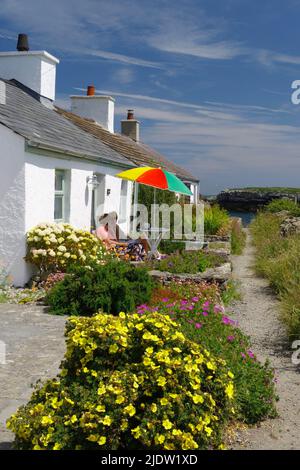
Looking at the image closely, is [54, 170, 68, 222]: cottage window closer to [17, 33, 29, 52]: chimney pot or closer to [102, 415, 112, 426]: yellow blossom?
[17, 33, 29, 52]: chimney pot

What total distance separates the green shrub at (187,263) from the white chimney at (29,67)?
25.0 feet

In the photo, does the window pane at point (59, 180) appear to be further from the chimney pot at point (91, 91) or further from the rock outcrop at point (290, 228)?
the chimney pot at point (91, 91)

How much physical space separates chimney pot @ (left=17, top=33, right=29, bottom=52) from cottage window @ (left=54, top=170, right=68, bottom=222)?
6.02 meters

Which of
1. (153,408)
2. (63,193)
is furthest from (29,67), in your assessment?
(153,408)

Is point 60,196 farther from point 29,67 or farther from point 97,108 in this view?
point 97,108

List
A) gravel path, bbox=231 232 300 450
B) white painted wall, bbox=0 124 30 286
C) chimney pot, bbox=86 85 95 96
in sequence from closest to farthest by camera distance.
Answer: gravel path, bbox=231 232 300 450
white painted wall, bbox=0 124 30 286
chimney pot, bbox=86 85 95 96

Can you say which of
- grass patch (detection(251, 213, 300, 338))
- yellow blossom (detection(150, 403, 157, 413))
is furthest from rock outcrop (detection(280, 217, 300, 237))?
yellow blossom (detection(150, 403, 157, 413))

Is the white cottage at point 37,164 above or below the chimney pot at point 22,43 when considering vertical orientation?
below

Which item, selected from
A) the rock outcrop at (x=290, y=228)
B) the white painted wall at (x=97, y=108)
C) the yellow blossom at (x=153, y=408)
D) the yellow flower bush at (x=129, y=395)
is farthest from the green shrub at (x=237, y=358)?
the white painted wall at (x=97, y=108)

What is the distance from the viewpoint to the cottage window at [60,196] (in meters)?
11.6

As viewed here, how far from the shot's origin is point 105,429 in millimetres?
3260

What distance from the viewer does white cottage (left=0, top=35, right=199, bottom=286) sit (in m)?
9.73

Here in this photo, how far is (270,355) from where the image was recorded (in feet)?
21.5

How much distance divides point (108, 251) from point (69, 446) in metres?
9.06
